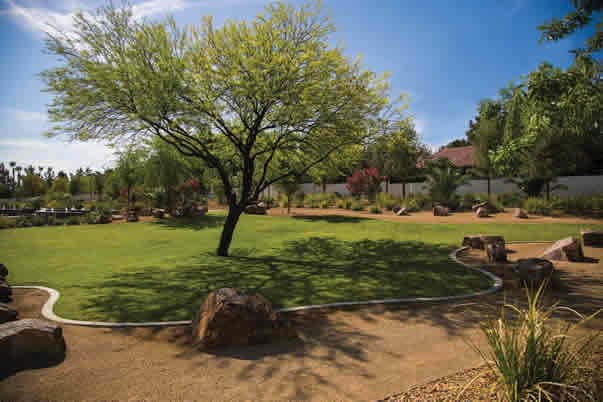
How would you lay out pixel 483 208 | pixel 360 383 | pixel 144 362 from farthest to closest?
pixel 483 208 < pixel 144 362 < pixel 360 383

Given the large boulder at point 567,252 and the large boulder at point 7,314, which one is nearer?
the large boulder at point 7,314

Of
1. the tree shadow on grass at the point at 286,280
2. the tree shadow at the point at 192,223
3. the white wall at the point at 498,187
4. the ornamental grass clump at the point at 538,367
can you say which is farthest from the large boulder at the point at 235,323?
the white wall at the point at 498,187

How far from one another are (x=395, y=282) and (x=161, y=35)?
29.4 feet

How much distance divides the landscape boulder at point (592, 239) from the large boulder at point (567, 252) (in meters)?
2.28

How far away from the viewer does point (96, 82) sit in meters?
8.23

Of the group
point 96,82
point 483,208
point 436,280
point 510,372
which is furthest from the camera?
point 483,208

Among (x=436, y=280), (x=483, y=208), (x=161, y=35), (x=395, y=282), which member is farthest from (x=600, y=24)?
(x=483, y=208)

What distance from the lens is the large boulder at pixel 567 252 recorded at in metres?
8.40

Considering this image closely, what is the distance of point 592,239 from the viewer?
33.1 ft

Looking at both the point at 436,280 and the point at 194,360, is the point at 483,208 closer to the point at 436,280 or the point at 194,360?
the point at 436,280

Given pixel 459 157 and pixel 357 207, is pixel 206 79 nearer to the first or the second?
pixel 357 207

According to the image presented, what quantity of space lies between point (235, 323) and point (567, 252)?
30.4 feet

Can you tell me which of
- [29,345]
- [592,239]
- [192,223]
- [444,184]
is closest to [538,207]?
[444,184]

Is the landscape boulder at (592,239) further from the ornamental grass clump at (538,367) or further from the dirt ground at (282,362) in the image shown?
the ornamental grass clump at (538,367)
